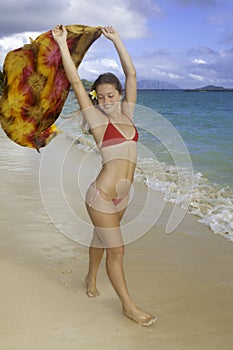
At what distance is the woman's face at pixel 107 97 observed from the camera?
2.95 meters

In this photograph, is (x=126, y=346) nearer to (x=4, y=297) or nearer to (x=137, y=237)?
(x=4, y=297)

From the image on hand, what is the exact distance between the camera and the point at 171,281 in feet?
11.6

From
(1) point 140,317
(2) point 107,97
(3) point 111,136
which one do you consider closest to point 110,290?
(1) point 140,317

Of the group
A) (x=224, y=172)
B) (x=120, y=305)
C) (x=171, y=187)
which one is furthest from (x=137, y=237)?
(x=224, y=172)

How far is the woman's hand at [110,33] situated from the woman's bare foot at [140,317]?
6.15 ft

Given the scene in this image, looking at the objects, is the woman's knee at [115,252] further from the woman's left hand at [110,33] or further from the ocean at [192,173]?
the woman's left hand at [110,33]

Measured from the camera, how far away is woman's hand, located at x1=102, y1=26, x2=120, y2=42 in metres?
3.17

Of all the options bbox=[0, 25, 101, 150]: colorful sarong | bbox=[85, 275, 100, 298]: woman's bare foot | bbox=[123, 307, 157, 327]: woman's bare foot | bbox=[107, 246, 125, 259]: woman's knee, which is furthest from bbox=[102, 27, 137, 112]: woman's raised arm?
bbox=[123, 307, 157, 327]: woman's bare foot

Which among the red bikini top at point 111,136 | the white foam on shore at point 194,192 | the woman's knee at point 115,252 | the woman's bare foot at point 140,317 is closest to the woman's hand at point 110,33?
the red bikini top at point 111,136

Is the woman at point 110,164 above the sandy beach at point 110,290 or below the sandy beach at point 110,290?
above

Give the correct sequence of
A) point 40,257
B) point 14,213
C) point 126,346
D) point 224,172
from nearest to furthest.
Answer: point 126,346 < point 40,257 < point 14,213 < point 224,172

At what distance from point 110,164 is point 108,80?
1.84 feet

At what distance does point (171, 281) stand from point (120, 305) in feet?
1.96

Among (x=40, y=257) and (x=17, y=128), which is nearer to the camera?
(x=17, y=128)
